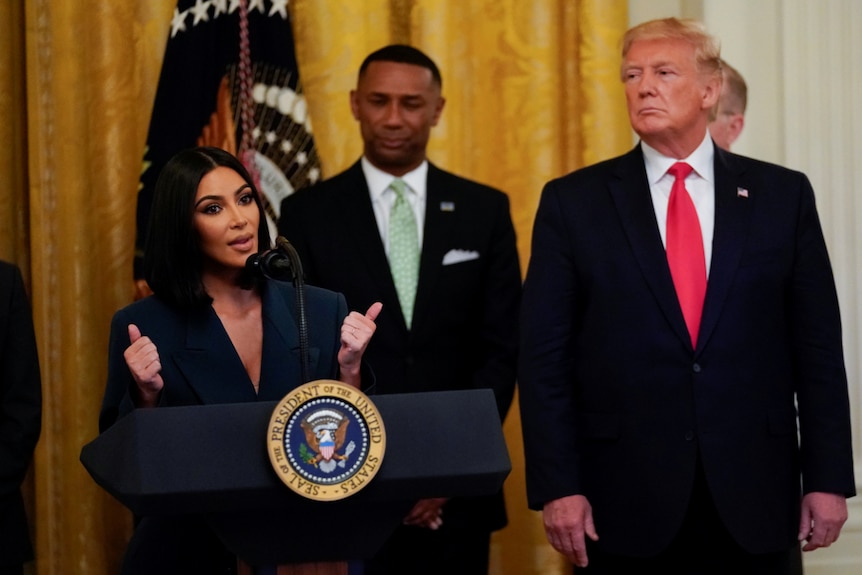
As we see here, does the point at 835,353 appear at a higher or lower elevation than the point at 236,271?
lower

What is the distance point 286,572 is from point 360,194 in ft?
6.89

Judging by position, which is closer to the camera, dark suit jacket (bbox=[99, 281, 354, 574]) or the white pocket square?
dark suit jacket (bbox=[99, 281, 354, 574])

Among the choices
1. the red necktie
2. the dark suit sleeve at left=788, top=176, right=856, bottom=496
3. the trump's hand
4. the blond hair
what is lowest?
the trump's hand

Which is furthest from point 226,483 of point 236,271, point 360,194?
point 360,194

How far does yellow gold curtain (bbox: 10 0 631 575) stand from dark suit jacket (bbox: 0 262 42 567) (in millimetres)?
934

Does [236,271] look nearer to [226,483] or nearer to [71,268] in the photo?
[226,483]

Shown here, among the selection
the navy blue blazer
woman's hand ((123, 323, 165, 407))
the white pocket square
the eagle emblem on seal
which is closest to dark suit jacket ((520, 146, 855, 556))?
the navy blue blazer

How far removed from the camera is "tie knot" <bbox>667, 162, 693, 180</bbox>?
335cm

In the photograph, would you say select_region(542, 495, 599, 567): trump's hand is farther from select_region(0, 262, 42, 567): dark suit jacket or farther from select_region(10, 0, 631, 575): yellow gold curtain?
select_region(10, 0, 631, 575): yellow gold curtain

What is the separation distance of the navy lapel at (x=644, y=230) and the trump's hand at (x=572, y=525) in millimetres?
464

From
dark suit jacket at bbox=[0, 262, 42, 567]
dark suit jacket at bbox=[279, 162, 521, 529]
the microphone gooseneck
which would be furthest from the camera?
dark suit jacket at bbox=[279, 162, 521, 529]

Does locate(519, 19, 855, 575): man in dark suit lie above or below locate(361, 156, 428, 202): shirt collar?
below

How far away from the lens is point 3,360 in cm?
367

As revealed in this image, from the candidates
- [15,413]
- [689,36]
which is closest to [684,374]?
[689,36]
